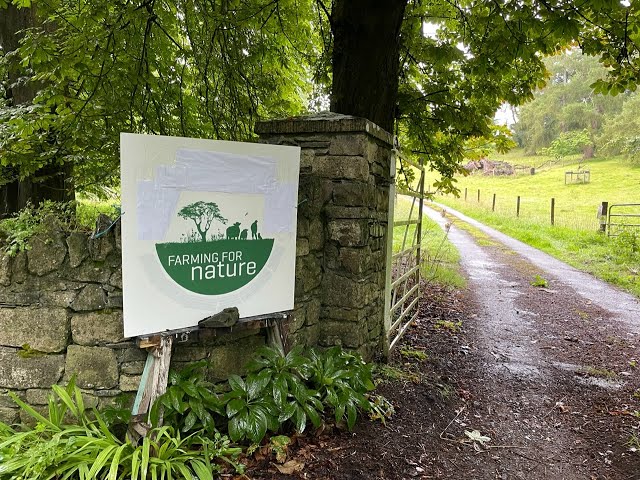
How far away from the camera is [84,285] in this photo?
2.43 meters

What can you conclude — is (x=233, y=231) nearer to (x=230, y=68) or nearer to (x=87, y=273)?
(x=87, y=273)

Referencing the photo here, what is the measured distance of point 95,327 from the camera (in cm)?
245

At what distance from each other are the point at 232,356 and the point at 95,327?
33.9 inches

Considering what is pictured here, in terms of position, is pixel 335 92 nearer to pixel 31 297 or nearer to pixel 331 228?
pixel 331 228

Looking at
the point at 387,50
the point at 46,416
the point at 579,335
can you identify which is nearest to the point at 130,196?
the point at 46,416

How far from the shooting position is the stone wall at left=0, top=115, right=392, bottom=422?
2.42 m

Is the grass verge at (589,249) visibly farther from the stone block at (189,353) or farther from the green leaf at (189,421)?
the green leaf at (189,421)

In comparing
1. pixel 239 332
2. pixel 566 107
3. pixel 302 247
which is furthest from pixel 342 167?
pixel 566 107

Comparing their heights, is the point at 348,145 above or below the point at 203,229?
above

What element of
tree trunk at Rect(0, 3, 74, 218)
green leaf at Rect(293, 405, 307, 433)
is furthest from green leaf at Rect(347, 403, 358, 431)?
tree trunk at Rect(0, 3, 74, 218)

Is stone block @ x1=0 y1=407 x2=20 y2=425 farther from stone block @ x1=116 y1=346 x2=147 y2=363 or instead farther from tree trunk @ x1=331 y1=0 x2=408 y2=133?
tree trunk @ x1=331 y1=0 x2=408 y2=133

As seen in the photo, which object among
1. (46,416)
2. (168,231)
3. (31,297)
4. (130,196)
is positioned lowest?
(46,416)

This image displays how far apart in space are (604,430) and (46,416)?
3.97 meters

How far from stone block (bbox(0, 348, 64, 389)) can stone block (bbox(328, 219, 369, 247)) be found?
6.67ft
